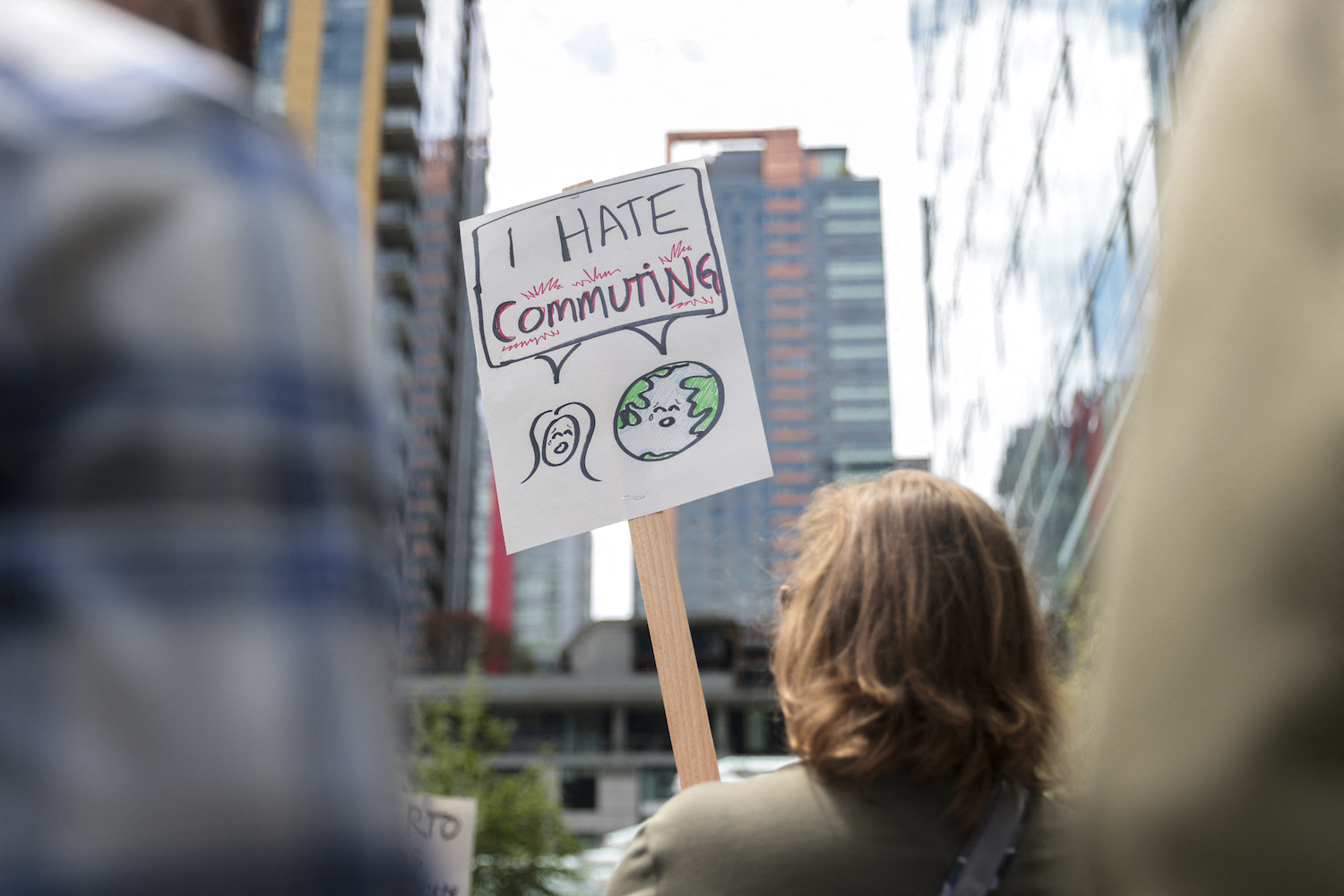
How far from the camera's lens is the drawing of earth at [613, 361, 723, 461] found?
2.23 metres

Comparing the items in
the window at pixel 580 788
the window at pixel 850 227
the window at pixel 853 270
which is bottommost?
the window at pixel 580 788

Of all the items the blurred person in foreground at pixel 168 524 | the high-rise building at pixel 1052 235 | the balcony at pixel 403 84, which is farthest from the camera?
the balcony at pixel 403 84

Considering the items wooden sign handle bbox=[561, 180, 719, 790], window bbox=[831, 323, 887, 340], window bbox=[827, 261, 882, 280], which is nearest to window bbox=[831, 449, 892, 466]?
window bbox=[831, 323, 887, 340]

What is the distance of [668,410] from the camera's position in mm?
2240

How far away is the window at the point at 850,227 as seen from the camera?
92938 millimetres

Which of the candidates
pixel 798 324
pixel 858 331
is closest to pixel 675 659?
pixel 858 331

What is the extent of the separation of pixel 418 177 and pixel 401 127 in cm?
236

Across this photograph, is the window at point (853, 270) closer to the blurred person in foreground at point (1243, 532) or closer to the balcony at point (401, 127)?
the balcony at point (401, 127)

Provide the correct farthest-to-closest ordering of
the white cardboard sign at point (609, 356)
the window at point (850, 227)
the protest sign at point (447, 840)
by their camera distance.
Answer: the window at point (850, 227), the protest sign at point (447, 840), the white cardboard sign at point (609, 356)

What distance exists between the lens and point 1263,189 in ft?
1.59

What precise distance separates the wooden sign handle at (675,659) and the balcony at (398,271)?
158 ft

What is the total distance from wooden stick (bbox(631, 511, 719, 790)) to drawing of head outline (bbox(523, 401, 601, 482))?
8.4 inches

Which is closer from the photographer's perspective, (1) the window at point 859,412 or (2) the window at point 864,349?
(1) the window at point 859,412

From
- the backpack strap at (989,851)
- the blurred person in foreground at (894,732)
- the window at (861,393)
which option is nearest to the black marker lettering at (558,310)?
the blurred person in foreground at (894,732)
